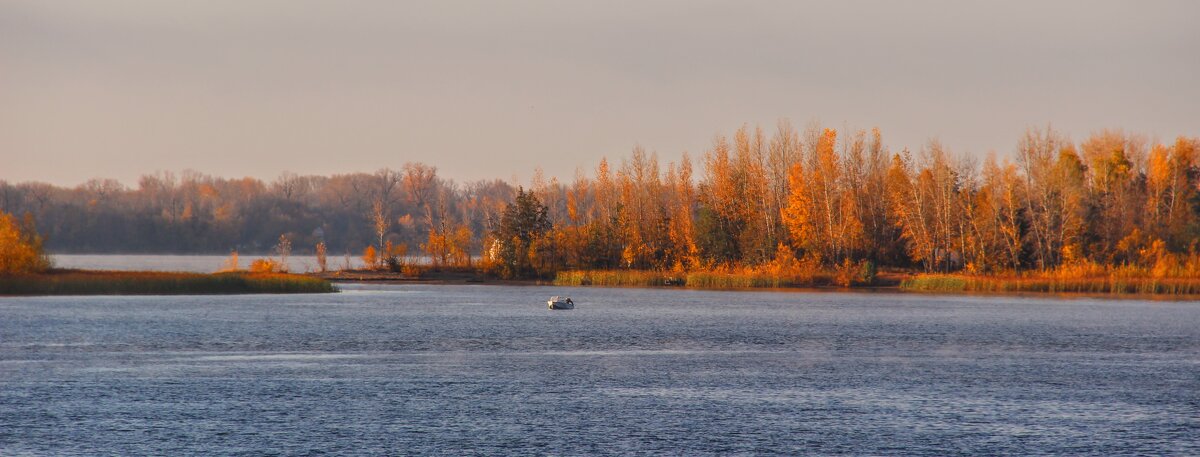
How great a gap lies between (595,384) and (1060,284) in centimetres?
6071

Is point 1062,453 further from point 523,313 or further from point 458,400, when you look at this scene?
point 523,313

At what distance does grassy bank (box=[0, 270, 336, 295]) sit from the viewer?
77.9m

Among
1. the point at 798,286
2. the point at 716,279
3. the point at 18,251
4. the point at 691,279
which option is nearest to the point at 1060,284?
the point at 798,286

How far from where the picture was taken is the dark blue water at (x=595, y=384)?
25.8 metres

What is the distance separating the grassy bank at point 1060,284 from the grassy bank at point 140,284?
4726 cm

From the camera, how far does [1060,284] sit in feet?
281

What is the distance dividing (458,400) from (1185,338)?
33.9 m

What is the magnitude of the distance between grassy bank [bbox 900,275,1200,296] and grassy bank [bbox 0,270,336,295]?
Answer: 47256 millimetres

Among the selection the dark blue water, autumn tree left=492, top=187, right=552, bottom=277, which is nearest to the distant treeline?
autumn tree left=492, top=187, right=552, bottom=277

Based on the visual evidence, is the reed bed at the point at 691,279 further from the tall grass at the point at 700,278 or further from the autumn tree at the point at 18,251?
the autumn tree at the point at 18,251

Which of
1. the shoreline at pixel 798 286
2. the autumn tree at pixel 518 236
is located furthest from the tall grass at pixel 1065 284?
the autumn tree at pixel 518 236

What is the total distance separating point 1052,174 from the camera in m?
95.1

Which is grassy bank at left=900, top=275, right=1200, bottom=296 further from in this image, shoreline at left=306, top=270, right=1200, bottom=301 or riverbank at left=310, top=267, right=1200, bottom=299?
shoreline at left=306, top=270, right=1200, bottom=301

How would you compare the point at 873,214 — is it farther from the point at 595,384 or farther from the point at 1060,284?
the point at 595,384
